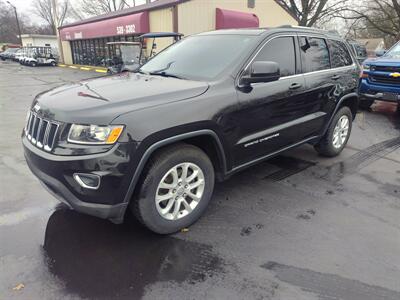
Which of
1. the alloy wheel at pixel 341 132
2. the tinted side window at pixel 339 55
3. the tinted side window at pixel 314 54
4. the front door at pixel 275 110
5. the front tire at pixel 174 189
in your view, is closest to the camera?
the front tire at pixel 174 189

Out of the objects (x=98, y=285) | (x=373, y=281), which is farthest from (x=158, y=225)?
(x=373, y=281)

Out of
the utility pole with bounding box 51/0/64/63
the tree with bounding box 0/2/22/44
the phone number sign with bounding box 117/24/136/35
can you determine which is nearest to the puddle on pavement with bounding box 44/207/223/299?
the phone number sign with bounding box 117/24/136/35

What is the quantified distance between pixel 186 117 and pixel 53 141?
3.55ft

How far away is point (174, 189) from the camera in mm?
2951

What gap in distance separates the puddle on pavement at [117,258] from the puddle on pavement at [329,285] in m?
0.55

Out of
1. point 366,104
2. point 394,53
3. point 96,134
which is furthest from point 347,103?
point 394,53

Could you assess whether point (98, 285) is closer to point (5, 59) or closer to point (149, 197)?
point (149, 197)

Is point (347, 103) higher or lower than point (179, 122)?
lower

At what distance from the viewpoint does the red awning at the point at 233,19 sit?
1871 centimetres

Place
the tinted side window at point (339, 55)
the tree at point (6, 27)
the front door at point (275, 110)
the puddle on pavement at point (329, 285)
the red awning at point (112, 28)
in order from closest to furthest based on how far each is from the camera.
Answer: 1. the puddle on pavement at point (329, 285)
2. the front door at point (275, 110)
3. the tinted side window at point (339, 55)
4. the red awning at point (112, 28)
5. the tree at point (6, 27)


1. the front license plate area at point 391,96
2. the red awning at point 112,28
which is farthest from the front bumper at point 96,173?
the red awning at point 112,28

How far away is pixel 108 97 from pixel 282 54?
2.17m

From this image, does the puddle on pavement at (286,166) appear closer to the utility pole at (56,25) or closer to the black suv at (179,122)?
the black suv at (179,122)

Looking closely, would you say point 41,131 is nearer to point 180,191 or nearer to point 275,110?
point 180,191
